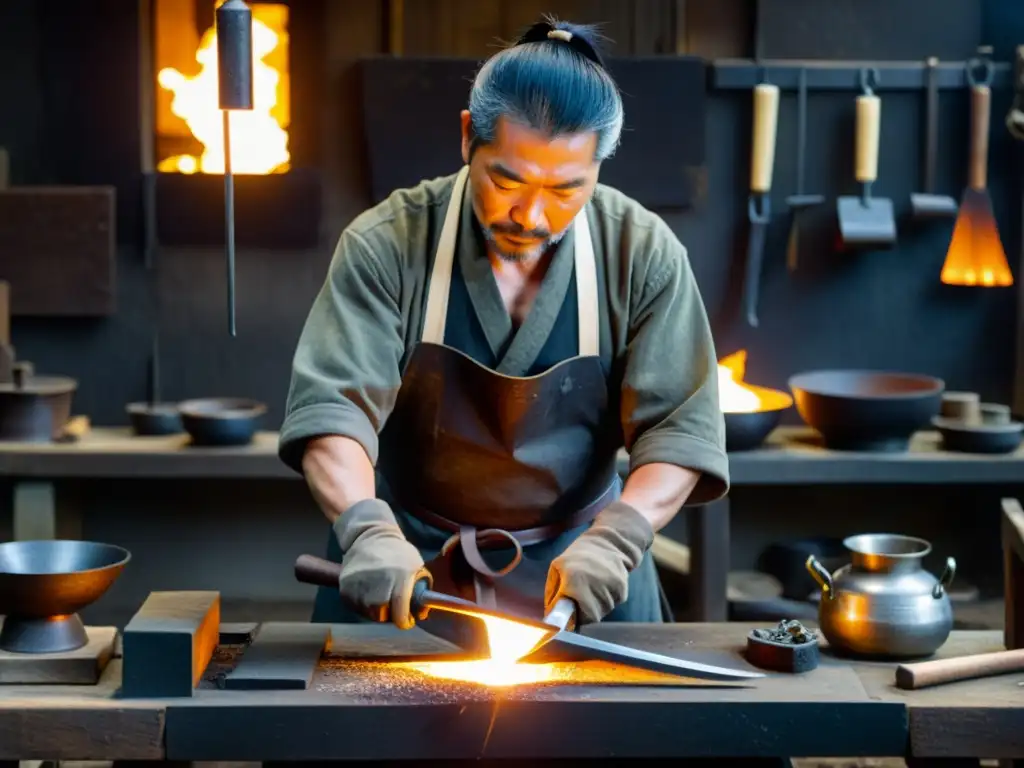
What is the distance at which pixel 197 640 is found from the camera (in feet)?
9.32

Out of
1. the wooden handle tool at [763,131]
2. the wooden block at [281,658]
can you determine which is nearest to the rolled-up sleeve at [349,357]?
the wooden block at [281,658]

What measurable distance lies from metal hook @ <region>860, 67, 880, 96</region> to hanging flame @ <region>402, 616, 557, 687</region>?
11.6 ft

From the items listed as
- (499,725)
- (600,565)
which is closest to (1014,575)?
(600,565)

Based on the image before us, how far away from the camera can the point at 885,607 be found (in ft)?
9.86

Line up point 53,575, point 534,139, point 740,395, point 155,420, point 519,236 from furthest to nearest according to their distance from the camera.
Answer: point 155,420, point 740,395, point 519,236, point 534,139, point 53,575

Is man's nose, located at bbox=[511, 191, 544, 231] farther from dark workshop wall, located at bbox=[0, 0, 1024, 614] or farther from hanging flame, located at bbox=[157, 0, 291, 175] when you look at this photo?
hanging flame, located at bbox=[157, 0, 291, 175]

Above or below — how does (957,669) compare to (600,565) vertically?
below

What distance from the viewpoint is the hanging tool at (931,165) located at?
5.80m

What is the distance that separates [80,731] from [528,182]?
1327 mm

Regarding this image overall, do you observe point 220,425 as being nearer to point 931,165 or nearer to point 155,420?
point 155,420

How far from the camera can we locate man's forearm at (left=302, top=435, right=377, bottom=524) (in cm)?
302

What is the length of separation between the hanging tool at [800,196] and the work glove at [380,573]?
3.36 meters

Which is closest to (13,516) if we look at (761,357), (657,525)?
(761,357)

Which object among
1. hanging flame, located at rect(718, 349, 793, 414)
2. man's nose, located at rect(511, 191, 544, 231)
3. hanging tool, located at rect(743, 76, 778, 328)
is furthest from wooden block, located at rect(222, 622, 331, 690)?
hanging tool, located at rect(743, 76, 778, 328)
